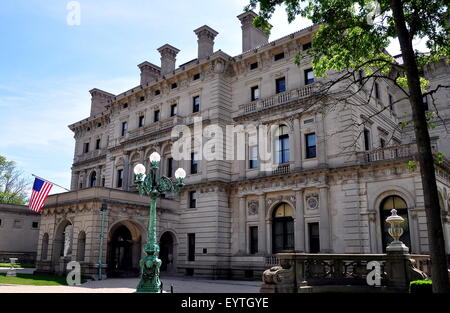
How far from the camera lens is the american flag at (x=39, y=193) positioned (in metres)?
28.9

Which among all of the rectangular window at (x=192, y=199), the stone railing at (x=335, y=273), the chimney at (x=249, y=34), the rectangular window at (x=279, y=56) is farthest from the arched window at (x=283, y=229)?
the chimney at (x=249, y=34)

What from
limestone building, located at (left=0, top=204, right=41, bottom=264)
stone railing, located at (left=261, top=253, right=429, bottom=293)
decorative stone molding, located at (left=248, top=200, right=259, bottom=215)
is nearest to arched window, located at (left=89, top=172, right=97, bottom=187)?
limestone building, located at (left=0, top=204, right=41, bottom=264)

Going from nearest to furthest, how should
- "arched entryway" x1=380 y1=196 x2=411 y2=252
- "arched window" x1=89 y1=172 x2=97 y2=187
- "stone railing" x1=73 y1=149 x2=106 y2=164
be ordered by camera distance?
"arched entryway" x1=380 y1=196 x2=411 y2=252 < "stone railing" x1=73 y1=149 x2=106 y2=164 < "arched window" x1=89 y1=172 x2=97 y2=187

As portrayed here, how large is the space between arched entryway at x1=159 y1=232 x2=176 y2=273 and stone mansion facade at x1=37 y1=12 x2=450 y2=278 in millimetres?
113

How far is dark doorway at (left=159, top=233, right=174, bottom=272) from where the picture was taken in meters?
35.2

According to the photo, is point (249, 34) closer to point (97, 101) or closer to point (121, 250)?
point (121, 250)

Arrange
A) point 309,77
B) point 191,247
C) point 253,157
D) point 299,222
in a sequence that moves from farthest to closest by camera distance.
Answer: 1. point 191,247
2. point 253,157
3. point 309,77
4. point 299,222

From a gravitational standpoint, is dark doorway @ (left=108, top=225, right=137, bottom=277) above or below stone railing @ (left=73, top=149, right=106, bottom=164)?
below

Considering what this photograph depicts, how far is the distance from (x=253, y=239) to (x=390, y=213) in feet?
34.3

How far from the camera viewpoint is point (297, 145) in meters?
29.6

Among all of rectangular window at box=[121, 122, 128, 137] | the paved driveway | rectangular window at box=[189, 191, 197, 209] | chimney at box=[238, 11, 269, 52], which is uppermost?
chimney at box=[238, 11, 269, 52]

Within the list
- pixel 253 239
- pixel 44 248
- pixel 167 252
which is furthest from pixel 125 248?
pixel 253 239

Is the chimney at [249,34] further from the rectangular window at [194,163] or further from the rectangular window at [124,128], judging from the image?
the rectangular window at [124,128]

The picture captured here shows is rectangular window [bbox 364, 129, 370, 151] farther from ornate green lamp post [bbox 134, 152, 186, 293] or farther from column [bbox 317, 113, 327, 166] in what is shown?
ornate green lamp post [bbox 134, 152, 186, 293]
